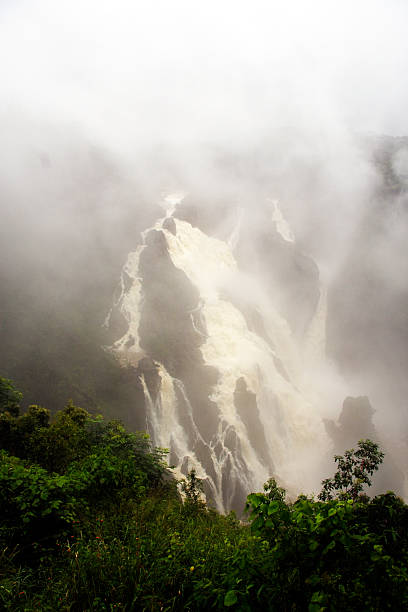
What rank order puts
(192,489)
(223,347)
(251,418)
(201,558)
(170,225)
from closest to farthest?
(201,558) → (192,489) → (251,418) → (223,347) → (170,225)

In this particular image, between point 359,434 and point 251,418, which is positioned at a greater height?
point 359,434

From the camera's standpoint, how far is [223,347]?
42750mm

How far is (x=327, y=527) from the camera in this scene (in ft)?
10.8

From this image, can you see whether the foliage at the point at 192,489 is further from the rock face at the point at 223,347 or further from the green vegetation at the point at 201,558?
the rock face at the point at 223,347

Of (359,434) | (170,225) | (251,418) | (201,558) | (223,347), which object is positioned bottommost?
(201,558)

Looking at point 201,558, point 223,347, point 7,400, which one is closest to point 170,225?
point 223,347

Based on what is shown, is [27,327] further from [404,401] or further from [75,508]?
[404,401]

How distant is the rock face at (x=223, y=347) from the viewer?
33.6 m

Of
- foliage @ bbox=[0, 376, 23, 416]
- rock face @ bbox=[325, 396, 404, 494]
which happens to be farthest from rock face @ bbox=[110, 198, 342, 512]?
foliage @ bbox=[0, 376, 23, 416]

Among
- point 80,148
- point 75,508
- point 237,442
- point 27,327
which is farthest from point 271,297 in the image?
point 80,148

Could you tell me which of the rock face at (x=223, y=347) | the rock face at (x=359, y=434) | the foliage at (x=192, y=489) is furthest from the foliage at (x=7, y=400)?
the rock face at (x=359, y=434)

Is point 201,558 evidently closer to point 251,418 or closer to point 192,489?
point 192,489

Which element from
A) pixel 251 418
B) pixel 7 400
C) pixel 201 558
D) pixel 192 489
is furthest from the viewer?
pixel 251 418

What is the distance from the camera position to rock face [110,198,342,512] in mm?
33562
